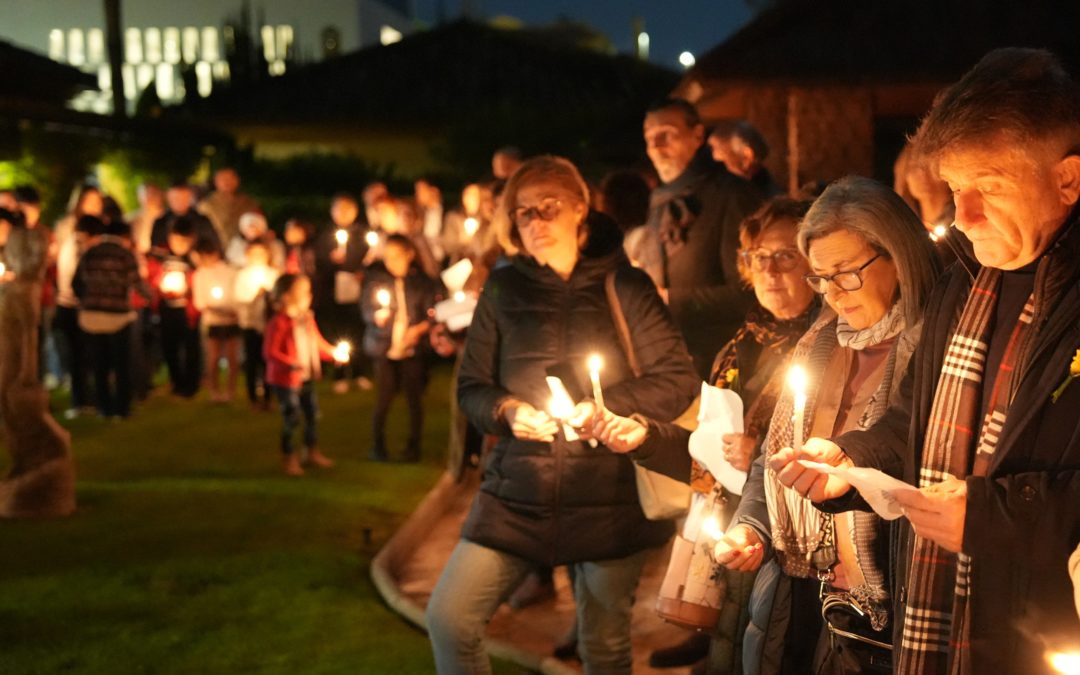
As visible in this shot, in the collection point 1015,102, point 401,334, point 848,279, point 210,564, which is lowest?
point 210,564

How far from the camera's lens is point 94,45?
83188 millimetres

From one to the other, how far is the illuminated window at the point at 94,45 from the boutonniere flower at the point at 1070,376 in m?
85.5

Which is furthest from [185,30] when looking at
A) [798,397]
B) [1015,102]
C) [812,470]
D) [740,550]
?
[1015,102]

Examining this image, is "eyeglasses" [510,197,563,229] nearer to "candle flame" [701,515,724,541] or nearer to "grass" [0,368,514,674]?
"candle flame" [701,515,724,541]

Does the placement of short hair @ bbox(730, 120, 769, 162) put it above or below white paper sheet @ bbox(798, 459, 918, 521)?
above

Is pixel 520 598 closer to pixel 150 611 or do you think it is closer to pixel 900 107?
pixel 150 611

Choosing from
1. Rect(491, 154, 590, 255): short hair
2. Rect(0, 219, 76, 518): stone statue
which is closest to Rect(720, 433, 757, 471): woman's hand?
Rect(491, 154, 590, 255): short hair

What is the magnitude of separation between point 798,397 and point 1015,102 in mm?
818

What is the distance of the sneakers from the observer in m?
11.2

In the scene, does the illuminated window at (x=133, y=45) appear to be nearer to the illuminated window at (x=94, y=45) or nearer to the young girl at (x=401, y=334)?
the illuminated window at (x=94, y=45)

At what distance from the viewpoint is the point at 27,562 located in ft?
27.7

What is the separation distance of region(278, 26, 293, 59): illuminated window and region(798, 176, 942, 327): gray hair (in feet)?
262

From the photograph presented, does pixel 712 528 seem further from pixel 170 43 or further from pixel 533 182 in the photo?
pixel 170 43

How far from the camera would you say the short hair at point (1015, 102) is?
2725 mm
